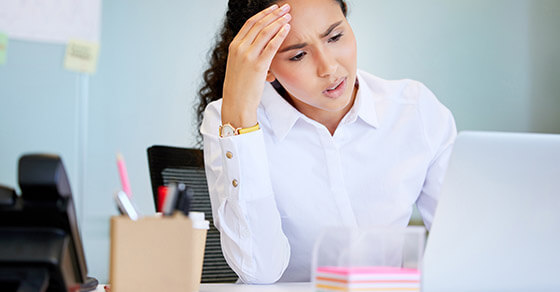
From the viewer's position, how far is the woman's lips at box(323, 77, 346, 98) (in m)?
1.27

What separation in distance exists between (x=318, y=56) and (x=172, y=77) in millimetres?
1688

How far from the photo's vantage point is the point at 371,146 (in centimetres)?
140

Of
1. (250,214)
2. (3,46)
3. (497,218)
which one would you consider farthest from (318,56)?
(3,46)

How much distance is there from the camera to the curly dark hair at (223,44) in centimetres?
140

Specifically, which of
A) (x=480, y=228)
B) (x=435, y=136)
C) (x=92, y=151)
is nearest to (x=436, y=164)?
(x=435, y=136)

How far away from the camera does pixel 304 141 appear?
1380 millimetres

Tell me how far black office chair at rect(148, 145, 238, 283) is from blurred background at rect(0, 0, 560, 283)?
2.98 feet

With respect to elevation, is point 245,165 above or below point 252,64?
below

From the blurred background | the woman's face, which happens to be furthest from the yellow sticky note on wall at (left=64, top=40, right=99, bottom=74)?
the woman's face

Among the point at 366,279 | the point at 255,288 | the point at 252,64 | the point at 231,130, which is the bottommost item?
the point at 255,288

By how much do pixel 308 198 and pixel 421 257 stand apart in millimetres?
640

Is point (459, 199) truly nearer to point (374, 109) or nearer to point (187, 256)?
point (187, 256)

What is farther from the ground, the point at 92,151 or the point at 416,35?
the point at 416,35

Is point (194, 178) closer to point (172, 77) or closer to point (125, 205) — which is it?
point (125, 205)
